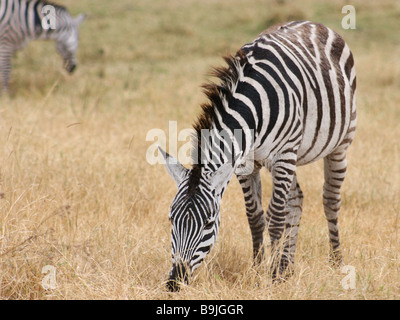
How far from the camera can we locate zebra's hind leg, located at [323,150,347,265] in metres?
4.99

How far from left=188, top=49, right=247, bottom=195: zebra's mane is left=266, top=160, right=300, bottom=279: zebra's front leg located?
68cm

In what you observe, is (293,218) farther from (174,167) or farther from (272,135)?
(174,167)

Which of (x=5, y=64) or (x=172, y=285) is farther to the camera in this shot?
(x=5, y=64)

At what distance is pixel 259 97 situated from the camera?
3.87m

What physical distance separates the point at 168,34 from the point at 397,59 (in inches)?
261

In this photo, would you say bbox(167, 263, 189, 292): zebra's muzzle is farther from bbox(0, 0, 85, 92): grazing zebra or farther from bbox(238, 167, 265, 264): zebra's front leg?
bbox(0, 0, 85, 92): grazing zebra

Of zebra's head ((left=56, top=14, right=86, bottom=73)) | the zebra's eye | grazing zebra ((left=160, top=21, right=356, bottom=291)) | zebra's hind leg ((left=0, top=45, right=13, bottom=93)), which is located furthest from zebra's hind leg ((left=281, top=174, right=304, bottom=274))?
zebra's head ((left=56, top=14, right=86, bottom=73))

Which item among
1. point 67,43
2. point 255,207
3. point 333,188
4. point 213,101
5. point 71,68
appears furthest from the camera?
point 67,43

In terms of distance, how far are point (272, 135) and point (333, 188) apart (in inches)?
56.4

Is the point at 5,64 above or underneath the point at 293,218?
above

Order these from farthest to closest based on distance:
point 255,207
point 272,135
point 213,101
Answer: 1. point 255,207
2. point 272,135
3. point 213,101

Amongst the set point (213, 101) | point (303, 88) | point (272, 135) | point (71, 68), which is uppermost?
point (71, 68)

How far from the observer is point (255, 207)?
4.53 meters

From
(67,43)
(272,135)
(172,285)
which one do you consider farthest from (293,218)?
(67,43)
